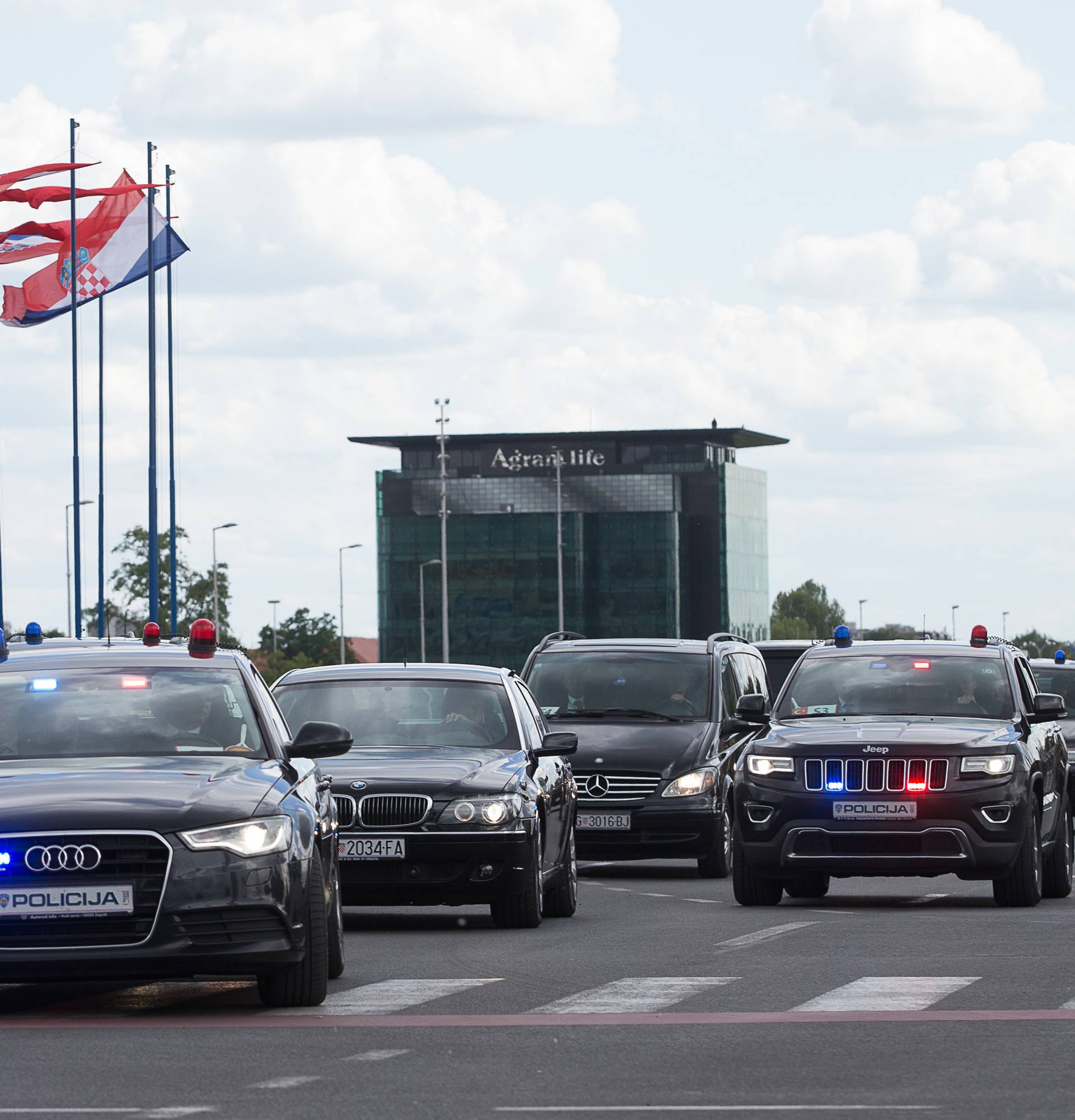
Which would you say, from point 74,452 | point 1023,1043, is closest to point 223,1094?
point 1023,1043

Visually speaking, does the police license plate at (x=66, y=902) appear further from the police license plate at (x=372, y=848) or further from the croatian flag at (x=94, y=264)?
the croatian flag at (x=94, y=264)

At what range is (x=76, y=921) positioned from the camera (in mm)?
10461

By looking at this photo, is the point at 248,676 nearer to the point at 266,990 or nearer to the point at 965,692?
the point at 266,990

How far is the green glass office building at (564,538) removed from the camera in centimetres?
14850

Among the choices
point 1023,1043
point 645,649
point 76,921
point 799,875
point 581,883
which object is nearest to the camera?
point 1023,1043

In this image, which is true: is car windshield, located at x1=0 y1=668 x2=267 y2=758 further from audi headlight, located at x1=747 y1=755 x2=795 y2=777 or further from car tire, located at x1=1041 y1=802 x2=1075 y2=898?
car tire, located at x1=1041 y1=802 x2=1075 y2=898

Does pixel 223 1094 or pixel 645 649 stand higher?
pixel 645 649

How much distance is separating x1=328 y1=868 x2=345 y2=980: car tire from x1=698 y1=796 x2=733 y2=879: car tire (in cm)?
1061

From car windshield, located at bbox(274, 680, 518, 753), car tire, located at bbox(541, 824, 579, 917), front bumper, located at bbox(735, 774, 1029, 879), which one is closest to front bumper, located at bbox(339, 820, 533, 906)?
car windshield, located at bbox(274, 680, 518, 753)

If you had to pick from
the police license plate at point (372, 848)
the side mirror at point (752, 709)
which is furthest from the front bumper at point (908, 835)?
the police license plate at point (372, 848)

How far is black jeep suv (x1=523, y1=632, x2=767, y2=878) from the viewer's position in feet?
74.5

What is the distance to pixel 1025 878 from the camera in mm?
17812

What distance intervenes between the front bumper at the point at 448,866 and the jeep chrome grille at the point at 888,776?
2.59 m

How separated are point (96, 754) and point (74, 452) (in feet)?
153
